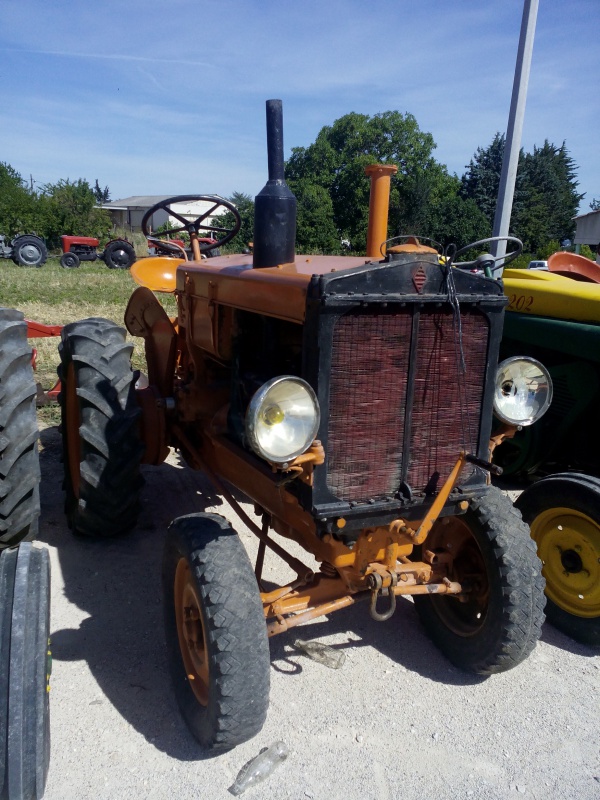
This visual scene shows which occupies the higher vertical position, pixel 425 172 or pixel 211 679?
pixel 425 172

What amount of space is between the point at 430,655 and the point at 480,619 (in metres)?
0.34

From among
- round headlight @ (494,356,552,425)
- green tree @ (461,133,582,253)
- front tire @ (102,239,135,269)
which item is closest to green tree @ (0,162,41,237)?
front tire @ (102,239,135,269)

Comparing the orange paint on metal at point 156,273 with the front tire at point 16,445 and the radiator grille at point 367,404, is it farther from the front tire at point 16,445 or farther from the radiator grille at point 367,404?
the radiator grille at point 367,404

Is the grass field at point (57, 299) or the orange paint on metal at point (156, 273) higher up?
the orange paint on metal at point (156, 273)

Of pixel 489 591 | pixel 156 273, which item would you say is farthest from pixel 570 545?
pixel 156 273

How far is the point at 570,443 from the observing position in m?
4.52

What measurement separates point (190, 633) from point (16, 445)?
1.35 metres

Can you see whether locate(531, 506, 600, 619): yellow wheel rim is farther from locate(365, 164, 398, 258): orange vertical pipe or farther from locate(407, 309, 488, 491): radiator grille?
locate(365, 164, 398, 258): orange vertical pipe

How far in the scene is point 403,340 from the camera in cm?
229

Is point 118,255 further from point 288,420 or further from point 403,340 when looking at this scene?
point 288,420

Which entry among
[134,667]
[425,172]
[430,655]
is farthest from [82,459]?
[425,172]

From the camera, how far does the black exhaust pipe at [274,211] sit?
2561mm

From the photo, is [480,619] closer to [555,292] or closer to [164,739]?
[164,739]

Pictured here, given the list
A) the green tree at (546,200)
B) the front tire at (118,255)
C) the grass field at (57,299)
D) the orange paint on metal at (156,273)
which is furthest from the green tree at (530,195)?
the orange paint on metal at (156,273)
